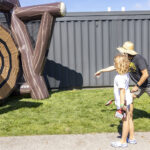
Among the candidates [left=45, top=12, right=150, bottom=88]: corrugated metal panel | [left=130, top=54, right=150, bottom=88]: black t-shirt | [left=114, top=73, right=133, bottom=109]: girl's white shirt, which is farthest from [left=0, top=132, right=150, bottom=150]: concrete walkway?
[left=45, top=12, right=150, bottom=88]: corrugated metal panel

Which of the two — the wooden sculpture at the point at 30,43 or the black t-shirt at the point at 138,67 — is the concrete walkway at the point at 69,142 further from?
the wooden sculpture at the point at 30,43

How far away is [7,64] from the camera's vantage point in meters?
5.60

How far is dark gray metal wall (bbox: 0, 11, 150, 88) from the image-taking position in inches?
324

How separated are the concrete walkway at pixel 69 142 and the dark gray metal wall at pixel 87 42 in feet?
15.8

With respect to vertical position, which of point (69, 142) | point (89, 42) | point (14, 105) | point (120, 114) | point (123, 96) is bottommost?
point (14, 105)

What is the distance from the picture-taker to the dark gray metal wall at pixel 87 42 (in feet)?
27.0

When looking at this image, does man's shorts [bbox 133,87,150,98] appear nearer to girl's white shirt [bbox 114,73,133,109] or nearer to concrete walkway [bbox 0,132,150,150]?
concrete walkway [bbox 0,132,150,150]

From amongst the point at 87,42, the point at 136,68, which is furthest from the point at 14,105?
the point at 87,42

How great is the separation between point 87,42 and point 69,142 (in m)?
5.35

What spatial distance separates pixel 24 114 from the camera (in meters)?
5.13

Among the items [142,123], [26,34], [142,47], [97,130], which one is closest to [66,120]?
[97,130]

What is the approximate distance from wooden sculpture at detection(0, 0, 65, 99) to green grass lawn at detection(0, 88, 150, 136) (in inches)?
15.7

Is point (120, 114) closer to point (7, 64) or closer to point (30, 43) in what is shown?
point (7, 64)

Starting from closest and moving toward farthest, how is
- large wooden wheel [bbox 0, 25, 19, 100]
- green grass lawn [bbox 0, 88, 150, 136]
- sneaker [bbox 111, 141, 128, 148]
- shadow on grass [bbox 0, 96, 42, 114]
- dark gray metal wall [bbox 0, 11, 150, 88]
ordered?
1. sneaker [bbox 111, 141, 128, 148]
2. green grass lawn [bbox 0, 88, 150, 136]
3. large wooden wheel [bbox 0, 25, 19, 100]
4. shadow on grass [bbox 0, 96, 42, 114]
5. dark gray metal wall [bbox 0, 11, 150, 88]
